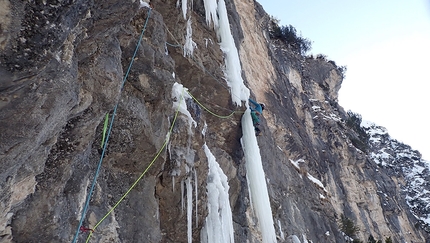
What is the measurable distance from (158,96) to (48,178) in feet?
5.65

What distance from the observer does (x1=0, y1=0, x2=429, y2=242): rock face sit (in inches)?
76.5

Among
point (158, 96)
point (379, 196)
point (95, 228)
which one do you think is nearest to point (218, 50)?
point (158, 96)

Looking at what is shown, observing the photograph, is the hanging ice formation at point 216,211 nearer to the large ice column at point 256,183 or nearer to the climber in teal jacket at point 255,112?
the large ice column at point 256,183

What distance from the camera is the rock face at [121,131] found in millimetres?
1942

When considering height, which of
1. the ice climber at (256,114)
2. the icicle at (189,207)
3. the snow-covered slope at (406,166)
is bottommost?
the icicle at (189,207)

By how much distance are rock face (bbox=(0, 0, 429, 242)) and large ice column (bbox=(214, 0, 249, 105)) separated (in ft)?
0.79

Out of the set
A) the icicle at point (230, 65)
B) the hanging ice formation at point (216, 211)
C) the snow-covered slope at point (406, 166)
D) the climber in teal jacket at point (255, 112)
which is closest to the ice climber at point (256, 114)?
the climber in teal jacket at point (255, 112)

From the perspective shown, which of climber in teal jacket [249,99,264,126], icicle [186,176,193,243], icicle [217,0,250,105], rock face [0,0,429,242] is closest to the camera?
rock face [0,0,429,242]

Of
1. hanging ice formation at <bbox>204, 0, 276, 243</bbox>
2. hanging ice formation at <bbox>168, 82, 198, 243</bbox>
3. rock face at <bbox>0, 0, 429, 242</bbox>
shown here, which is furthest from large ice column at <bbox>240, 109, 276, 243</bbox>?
hanging ice formation at <bbox>168, 82, 198, 243</bbox>

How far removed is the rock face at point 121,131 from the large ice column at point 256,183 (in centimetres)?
14

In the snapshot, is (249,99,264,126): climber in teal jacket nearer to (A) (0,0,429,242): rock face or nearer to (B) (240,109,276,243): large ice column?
(B) (240,109,276,243): large ice column

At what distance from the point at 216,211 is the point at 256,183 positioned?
1883 mm

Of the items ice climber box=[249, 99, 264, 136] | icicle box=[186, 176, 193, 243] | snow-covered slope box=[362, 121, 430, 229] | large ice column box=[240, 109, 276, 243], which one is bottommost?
icicle box=[186, 176, 193, 243]

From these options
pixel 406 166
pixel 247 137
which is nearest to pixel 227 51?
pixel 247 137
